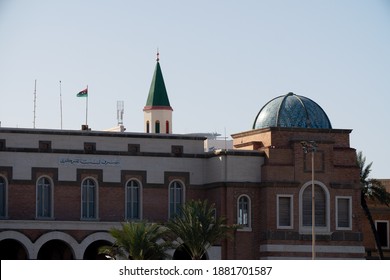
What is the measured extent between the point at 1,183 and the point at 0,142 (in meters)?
1.98

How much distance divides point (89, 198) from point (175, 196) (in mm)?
4503

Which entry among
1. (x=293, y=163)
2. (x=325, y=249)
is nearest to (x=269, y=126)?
(x=293, y=163)

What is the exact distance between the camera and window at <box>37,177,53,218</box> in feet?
198

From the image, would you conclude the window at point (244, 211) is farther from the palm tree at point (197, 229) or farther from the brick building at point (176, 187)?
the palm tree at point (197, 229)

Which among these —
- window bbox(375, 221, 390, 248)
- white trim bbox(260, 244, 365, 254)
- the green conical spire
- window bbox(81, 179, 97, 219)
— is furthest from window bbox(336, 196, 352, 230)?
the green conical spire

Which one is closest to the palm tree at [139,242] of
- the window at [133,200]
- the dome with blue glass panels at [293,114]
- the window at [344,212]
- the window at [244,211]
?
the window at [133,200]

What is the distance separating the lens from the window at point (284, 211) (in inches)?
2429

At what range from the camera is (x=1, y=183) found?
59.9m

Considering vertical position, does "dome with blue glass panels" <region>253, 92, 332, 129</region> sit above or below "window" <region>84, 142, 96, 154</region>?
above

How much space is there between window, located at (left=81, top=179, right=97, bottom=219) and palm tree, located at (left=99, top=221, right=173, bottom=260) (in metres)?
6.21

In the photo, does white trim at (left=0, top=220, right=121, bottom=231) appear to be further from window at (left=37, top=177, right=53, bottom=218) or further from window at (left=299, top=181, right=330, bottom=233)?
window at (left=299, top=181, right=330, bottom=233)

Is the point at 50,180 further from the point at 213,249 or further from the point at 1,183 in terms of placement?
the point at 213,249

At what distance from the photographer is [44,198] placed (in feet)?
198

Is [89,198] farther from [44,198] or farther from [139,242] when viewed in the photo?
[139,242]
